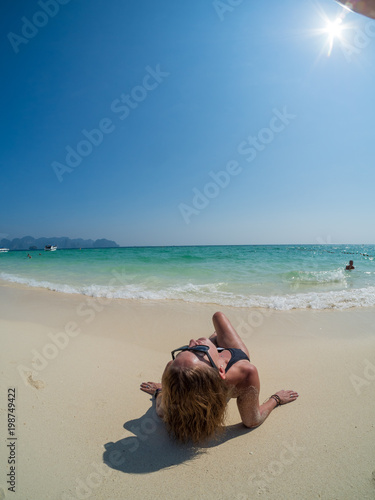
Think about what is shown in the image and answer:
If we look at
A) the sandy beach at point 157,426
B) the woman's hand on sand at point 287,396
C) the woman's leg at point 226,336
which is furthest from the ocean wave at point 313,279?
the woman's hand on sand at point 287,396

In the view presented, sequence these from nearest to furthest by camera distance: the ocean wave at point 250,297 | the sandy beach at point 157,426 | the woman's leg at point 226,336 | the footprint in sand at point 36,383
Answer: the sandy beach at point 157,426, the footprint in sand at point 36,383, the woman's leg at point 226,336, the ocean wave at point 250,297

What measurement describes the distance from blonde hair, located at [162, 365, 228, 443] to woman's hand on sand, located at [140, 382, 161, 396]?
0.82 m

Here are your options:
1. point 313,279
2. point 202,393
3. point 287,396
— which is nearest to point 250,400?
point 202,393

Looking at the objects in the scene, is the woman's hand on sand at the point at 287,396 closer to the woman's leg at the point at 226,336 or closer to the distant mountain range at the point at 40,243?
the woman's leg at the point at 226,336

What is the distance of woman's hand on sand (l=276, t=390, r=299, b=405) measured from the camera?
255cm

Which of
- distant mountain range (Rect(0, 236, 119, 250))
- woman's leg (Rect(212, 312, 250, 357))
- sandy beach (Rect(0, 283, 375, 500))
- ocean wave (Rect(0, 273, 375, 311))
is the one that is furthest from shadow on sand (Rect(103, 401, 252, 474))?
distant mountain range (Rect(0, 236, 119, 250))

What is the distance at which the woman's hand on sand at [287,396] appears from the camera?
255 centimetres

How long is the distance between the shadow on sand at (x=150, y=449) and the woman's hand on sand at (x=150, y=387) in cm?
46

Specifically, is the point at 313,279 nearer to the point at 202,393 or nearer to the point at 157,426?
the point at 157,426

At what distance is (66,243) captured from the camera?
15312 cm

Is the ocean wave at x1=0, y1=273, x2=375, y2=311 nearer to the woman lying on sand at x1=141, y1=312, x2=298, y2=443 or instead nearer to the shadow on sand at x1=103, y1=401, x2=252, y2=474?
the woman lying on sand at x1=141, y1=312, x2=298, y2=443

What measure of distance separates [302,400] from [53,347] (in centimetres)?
365

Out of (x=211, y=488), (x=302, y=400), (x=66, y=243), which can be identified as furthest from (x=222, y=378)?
(x=66, y=243)

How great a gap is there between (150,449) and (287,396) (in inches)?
61.6
